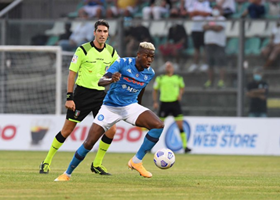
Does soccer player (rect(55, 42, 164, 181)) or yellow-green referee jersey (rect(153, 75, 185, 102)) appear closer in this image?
soccer player (rect(55, 42, 164, 181))

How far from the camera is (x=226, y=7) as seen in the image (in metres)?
23.2

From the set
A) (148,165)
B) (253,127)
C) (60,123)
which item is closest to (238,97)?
(253,127)

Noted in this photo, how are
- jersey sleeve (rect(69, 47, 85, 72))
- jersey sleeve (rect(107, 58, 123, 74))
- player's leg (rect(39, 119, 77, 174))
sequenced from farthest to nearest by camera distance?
player's leg (rect(39, 119, 77, 174)) → jersey sleeve (rect(69, 47, 85, 72)) → jersey sleeve (rect(107, 58, 123, 74))

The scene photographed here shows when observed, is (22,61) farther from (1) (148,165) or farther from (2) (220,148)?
(1) (148,165)

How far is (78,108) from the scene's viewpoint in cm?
1108

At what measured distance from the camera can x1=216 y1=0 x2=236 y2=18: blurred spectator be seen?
23.2m

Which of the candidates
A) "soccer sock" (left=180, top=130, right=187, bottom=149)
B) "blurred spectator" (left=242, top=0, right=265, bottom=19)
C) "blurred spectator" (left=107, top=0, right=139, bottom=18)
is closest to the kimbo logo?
"soccer sock" (left=180, top=130, right=187, bottom=149)

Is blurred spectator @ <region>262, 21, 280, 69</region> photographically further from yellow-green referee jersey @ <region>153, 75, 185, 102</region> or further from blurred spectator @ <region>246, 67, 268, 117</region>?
yellow-green referee jersey @ <region>153, 75, 185, 102</region>

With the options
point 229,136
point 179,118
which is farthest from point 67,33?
point 229,136

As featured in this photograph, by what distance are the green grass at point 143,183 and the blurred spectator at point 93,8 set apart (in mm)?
12018

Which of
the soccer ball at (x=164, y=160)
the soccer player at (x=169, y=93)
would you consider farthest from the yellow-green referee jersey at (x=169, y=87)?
the soccer ball at (x=164, y=160)

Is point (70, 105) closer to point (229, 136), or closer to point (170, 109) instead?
point (170, 109)

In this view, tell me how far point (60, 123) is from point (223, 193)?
38.2 feet

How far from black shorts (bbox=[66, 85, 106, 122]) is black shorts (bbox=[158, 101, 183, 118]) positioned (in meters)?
8.32
